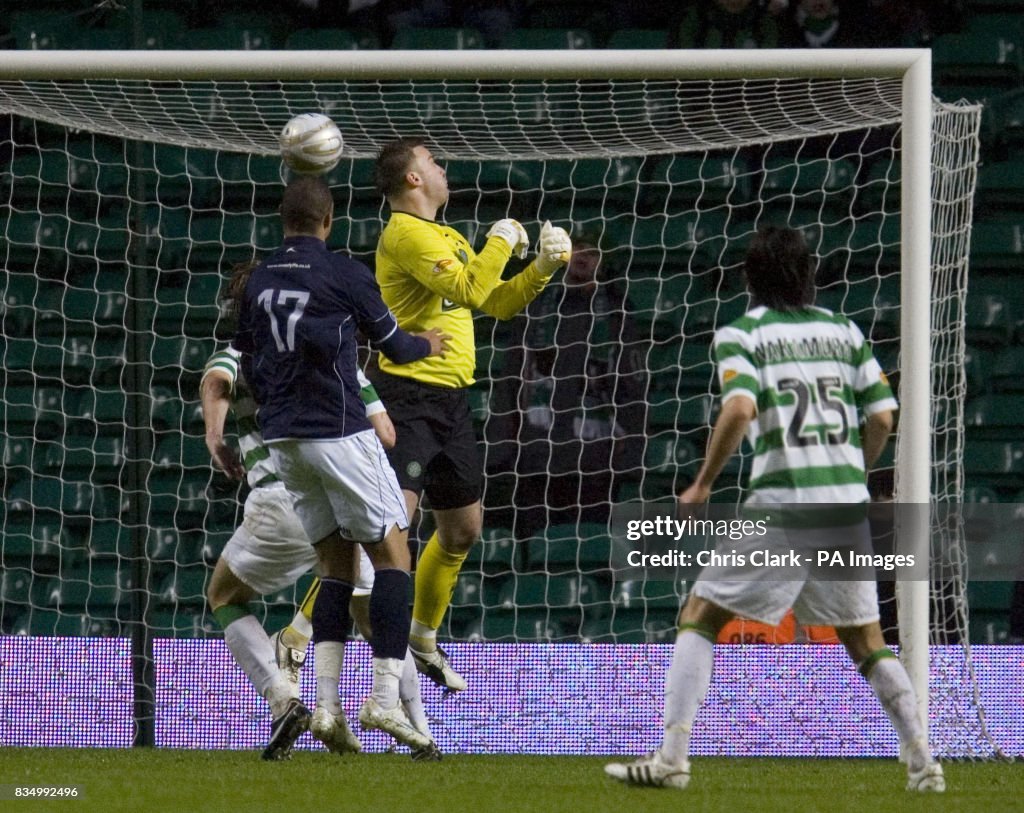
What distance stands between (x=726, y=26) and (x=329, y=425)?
13.3 ft

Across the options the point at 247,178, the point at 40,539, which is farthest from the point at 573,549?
the point at 40,539

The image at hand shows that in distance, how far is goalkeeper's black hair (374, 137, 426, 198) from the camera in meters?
5.39

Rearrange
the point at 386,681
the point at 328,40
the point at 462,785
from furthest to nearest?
the point at 328,40, the point at 386,681, the point at 462,785

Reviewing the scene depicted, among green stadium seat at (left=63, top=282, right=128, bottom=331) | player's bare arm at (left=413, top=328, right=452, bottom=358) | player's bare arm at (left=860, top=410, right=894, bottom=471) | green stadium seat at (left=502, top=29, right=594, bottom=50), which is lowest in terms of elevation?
player's bare arm at (left=860, top=410, right=894, bottom=471)

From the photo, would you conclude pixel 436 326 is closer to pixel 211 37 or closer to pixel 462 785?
pixel 462 785

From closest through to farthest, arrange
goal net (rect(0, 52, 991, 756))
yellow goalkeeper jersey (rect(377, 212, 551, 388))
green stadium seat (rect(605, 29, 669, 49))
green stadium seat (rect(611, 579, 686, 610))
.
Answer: yellow goalkeeper jersey (rect(377, 212, 551, 388)), goal net (rect(0, 52, 991, 756)), green stadium seat (rect(611, 579, 686, 610)), green stadium seat (rect(605, 29, 669, 49))

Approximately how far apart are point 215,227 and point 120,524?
1437mm

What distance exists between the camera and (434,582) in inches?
219

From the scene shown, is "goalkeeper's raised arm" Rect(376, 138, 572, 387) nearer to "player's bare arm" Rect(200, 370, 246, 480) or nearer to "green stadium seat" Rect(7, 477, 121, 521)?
"player's bare arm" Rect(200, 370, 246, 480)

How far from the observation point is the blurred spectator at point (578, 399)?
727cm

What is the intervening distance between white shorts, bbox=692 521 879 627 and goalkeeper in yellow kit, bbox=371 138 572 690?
58.5 inches

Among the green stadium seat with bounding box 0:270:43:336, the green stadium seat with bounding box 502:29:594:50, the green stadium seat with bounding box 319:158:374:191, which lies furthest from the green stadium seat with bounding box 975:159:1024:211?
the green stadium seat with bounding box 0:270:43:336

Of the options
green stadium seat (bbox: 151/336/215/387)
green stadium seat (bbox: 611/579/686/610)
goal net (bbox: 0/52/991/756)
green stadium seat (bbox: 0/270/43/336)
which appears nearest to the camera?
goal net (bbox: 0/52/991/756)

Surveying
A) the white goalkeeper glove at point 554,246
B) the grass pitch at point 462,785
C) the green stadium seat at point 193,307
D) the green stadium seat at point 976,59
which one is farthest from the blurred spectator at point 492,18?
the grass pitch at point 462,785
